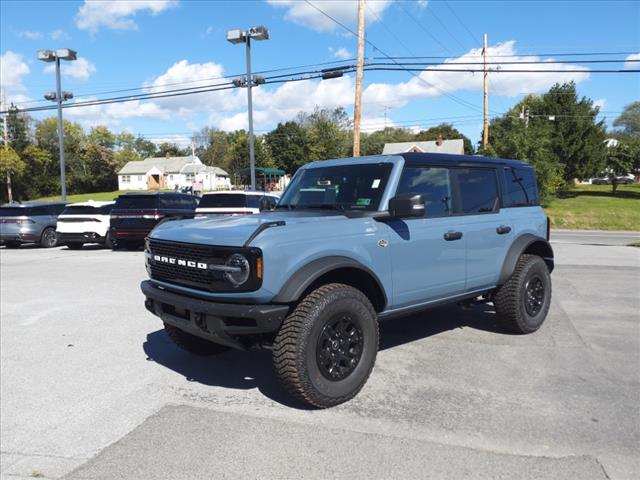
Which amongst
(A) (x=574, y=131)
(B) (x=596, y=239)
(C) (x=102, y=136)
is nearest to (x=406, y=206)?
(B) (x=596, y=239)

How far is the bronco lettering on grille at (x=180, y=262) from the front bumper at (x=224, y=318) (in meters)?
0.26

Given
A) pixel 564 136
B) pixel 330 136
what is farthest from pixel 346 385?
pixel 330 136

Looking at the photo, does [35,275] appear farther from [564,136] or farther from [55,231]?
[564,136]

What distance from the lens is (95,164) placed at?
3302 inches

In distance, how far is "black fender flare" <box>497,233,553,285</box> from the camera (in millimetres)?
5508

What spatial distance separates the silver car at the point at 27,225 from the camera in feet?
54.6

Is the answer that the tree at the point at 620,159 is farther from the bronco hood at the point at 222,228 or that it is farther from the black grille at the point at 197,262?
the black grille at the point at 197,262

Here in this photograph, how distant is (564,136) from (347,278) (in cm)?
3992

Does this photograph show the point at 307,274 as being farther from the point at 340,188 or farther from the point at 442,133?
the point at 442,133

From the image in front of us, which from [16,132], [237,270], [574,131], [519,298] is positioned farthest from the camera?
[16,132]

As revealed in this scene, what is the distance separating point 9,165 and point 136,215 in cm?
5411

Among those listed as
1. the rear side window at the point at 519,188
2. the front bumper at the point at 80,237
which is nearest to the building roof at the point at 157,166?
the front bumper at the point at 80,237

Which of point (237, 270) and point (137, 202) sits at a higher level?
point (137, 202)

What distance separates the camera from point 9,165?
58.7 metres
